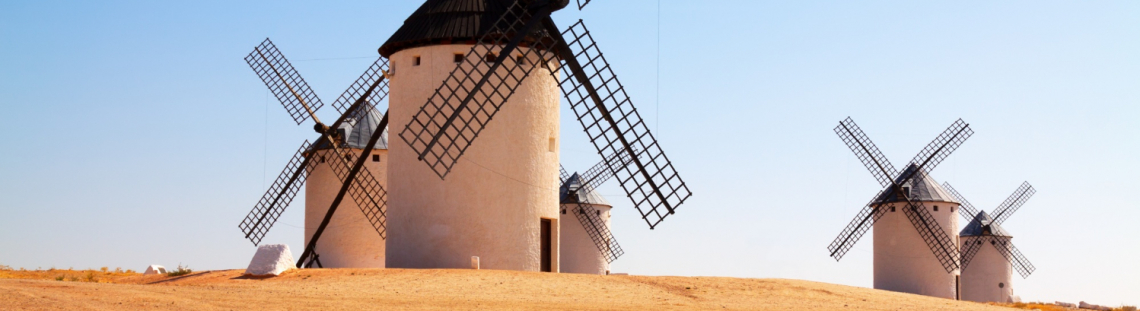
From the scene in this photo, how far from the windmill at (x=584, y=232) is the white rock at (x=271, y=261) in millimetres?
18627

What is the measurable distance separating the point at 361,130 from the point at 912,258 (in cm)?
1700

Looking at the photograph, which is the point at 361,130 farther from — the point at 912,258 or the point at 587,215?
the point at 912,258

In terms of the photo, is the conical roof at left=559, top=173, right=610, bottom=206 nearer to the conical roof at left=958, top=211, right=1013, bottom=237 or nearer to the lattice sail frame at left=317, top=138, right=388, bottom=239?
the lattice sail frame at left=317, top=138, right=388, bottom=239

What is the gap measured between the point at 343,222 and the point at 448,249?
334 inches

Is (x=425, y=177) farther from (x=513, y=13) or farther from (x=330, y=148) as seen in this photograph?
(x=330, y=148)

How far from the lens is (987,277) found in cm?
4050

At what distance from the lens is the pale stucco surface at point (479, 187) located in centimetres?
2066

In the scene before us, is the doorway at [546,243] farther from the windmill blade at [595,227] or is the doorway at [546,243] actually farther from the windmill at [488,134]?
the windmill blade at [595,227]

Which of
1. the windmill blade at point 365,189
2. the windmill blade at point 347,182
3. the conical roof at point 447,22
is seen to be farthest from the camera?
the windmill blade at point 365,189

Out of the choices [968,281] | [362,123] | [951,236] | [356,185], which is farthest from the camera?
[968,281]

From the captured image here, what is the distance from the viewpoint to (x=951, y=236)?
36.6m

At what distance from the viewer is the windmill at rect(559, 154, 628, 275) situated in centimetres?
3700

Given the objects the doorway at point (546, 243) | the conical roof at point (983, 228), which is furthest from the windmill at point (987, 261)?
the doorway at point (546, 243)

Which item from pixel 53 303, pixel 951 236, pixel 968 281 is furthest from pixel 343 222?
pixel 968 281
